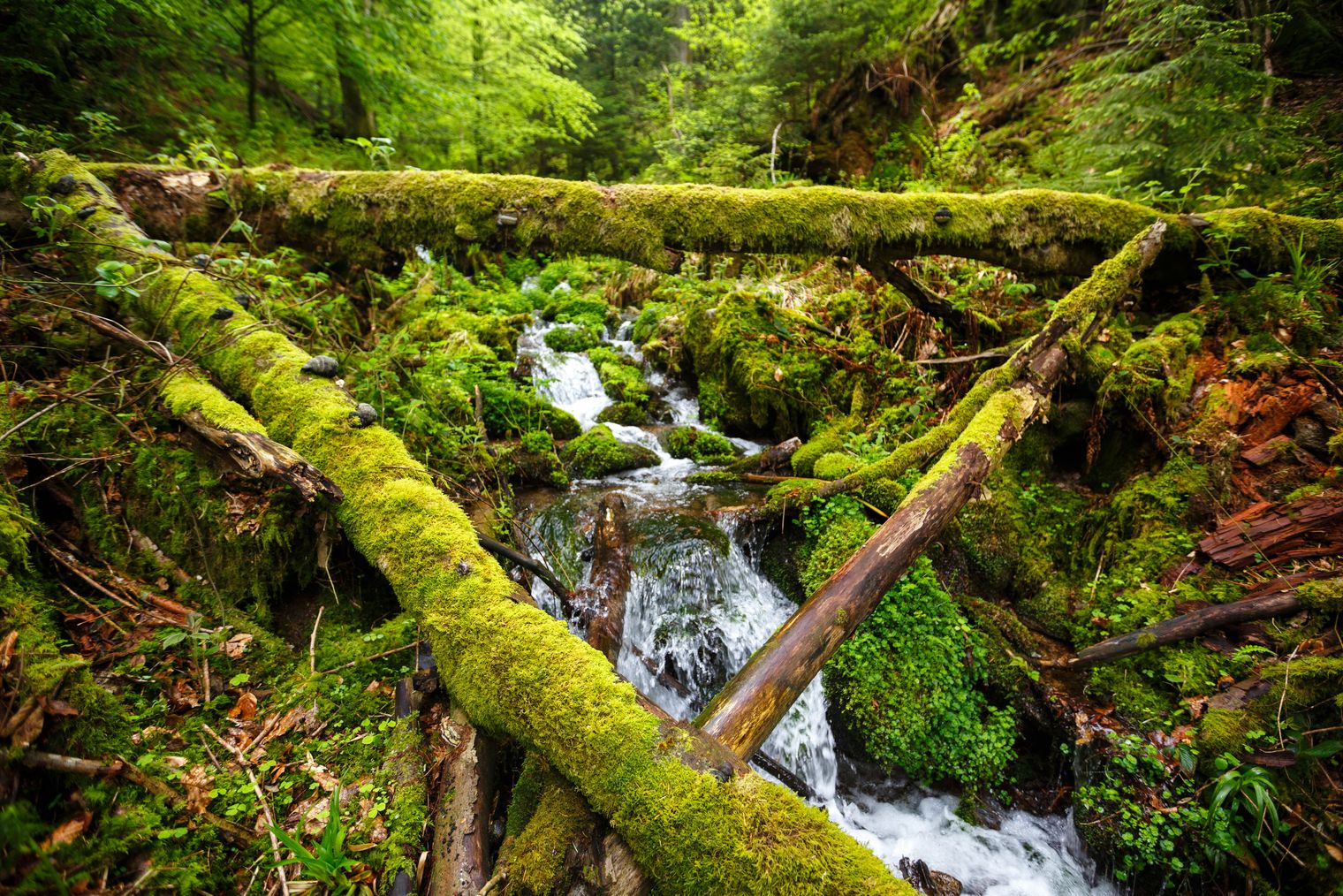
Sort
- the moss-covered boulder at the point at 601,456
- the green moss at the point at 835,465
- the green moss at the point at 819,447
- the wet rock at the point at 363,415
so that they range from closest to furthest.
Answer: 1. the wet rock at the point at 363,415
2. the green moss at the point at 835,465
3. the green moss at the point at 819,447
4. the moss-covered boulder at the point at 601,456

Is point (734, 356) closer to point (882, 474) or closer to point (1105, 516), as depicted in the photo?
point (882, 474)

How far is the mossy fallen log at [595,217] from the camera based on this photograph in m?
4.19

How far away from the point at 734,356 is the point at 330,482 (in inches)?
218

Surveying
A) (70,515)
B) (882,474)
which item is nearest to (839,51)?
(882,474)

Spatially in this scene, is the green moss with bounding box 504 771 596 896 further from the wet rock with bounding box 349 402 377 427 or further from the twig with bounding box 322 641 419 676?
the wet rock with bounding box 349 402 377 427

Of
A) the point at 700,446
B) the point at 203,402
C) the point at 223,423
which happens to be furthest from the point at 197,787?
the point at 700,446

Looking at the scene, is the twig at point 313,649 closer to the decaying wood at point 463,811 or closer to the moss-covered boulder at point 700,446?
the decaying wood at point 463,811

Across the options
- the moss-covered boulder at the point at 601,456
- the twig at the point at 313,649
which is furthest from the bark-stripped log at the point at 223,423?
the moss-covered boulder at the point at 601,456

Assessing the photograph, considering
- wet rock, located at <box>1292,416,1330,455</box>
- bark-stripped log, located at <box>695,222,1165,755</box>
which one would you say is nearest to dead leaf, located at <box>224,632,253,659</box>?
bark-stripped log, located at <box>695,222,1165,755</box>

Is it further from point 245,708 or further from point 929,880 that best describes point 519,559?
point 929,880

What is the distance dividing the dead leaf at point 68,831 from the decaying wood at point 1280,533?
19.3ft

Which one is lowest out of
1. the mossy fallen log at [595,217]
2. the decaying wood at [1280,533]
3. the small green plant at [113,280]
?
the decaying wood at [1280,533]

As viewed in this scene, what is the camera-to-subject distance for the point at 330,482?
8.71 ft

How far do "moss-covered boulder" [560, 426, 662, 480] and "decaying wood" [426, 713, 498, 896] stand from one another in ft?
13.1
